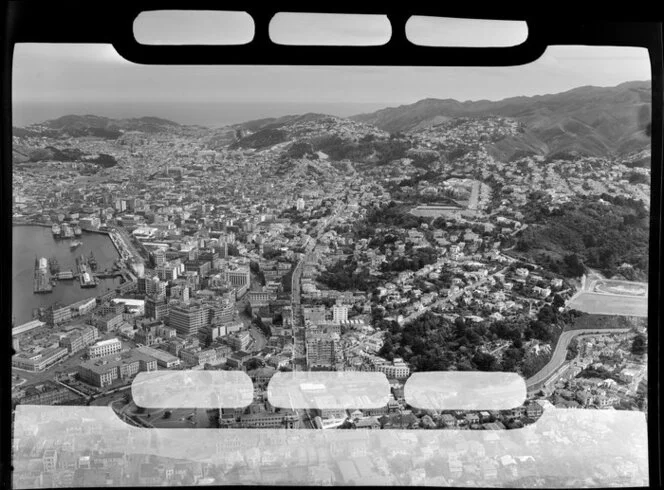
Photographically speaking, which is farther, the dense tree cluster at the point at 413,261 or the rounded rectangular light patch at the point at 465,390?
the dense tree cluster at the point at 413,261

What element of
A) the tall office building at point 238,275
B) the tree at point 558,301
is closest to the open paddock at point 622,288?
the tree at point 558,301

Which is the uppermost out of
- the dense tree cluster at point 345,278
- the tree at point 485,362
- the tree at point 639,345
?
the dense tree cluster at point 345,278

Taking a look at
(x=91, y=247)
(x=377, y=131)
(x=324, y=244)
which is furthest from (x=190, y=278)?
(x=377, y=131)

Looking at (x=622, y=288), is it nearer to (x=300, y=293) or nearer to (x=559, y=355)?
(x=559, y=355)

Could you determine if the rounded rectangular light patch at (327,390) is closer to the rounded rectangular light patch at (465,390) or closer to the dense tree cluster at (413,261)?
the rounded rectangular light patch at (465,390)

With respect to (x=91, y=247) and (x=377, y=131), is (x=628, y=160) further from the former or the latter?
(x=91, y=247)

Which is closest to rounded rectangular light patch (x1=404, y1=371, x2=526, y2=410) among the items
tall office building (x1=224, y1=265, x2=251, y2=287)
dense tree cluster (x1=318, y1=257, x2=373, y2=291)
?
dense tree cluster (x1=318, y1=257, x2=373, y2=291)

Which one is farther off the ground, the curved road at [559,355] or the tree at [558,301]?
the tree at [558,301]

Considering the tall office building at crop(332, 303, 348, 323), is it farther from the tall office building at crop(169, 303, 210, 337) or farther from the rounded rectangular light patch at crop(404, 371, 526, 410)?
the tall office building at crop(169, 303, 210, 337)
